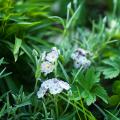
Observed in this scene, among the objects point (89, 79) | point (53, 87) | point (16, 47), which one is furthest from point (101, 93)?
point (16, 47)

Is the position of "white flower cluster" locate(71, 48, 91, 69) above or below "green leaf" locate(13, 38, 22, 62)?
below

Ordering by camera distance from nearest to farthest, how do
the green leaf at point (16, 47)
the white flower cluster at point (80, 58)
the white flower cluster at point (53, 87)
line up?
the white flower cluster at point (53, 87) < the green leaf at point (16, 47) < the white flower cluster at point (80, 58)

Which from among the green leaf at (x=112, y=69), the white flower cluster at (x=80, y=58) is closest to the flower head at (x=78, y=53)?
the white flower cluster at (x=80, y=58)

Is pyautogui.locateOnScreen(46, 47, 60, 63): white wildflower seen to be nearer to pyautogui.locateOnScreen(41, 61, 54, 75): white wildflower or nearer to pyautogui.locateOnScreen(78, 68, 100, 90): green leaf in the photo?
pyautogui.locateOnScreen(41, 61, 54, 75): white wildflower

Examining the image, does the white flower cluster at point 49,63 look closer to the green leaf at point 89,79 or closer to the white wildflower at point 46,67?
the white wildflower at point 46,67

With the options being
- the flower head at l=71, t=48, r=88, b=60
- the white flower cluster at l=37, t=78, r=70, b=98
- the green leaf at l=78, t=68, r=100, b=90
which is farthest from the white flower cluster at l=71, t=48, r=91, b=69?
the white flower cluster at l=37, t=78, r=70, b=98

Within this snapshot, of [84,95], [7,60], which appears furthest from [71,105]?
[7,60]
